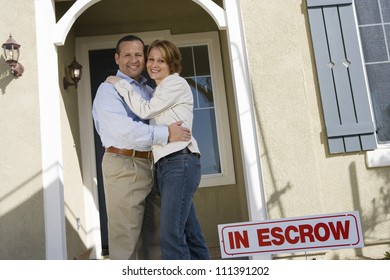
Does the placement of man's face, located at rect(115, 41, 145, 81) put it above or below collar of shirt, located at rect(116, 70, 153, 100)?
above

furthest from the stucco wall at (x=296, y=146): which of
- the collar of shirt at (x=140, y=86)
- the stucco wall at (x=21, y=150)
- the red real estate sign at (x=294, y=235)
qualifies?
the stucco wall at (x=21, y=150)

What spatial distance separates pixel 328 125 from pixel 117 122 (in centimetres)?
212

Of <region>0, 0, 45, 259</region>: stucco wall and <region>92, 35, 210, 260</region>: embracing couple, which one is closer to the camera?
<region>92, 35, 210, 260</region>: embracing couple

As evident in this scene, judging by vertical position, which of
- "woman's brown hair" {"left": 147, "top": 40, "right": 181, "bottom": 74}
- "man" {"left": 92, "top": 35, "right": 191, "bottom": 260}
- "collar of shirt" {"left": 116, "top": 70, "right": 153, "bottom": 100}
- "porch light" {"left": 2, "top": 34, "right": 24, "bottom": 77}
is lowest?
"man" {"left": 92, "top": 35, "right": 191, "bottom": 260}

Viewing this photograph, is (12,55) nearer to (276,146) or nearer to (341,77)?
(276,146)

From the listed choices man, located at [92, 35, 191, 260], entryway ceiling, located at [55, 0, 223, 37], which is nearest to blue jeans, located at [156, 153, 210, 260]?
man, located at [92, 35, 191, 260]

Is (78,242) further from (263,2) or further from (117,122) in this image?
(263,2)

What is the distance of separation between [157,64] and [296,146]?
1.68 metres

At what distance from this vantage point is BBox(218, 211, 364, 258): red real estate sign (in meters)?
1.83

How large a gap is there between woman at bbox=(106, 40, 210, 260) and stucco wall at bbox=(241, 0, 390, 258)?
126cm

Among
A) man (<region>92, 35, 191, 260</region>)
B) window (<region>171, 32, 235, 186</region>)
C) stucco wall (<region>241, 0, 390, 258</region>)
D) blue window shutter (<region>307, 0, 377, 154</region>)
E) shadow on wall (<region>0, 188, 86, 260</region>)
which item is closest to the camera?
man (<region>92, 35, 191, 260</region>)

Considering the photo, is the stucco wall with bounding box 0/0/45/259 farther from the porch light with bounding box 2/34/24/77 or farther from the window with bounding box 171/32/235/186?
the window with bounding box 171/32/235/186

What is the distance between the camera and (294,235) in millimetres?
1849
